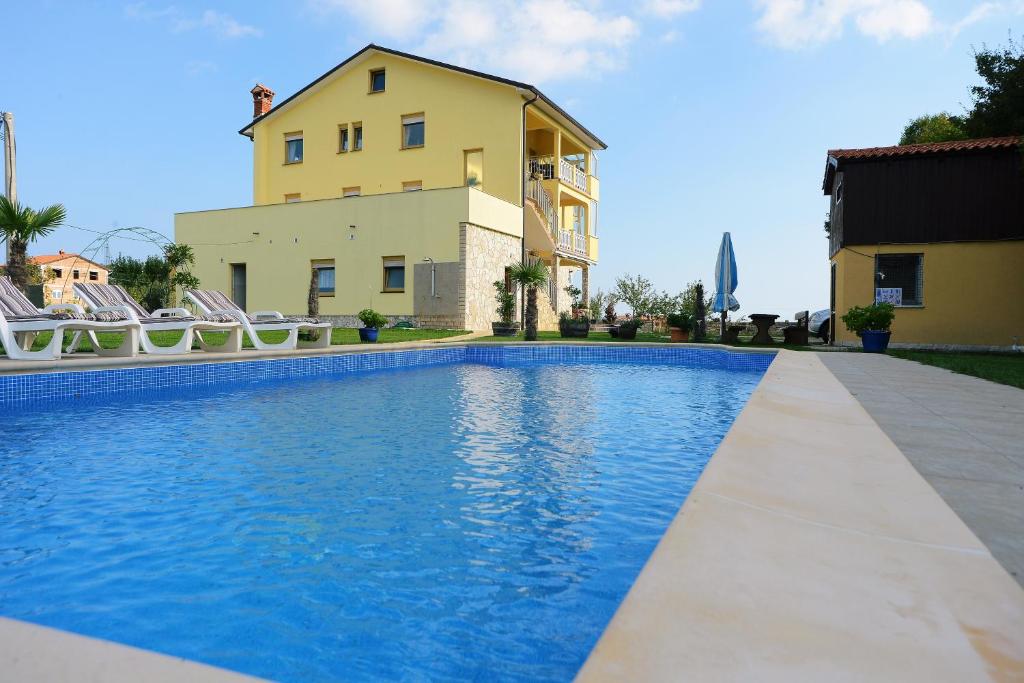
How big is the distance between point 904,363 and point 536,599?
975 cm

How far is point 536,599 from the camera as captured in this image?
2.38 meters

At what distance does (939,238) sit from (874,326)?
3.66 m

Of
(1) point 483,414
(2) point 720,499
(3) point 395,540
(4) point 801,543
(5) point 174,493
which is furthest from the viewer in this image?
(1) point 483,414

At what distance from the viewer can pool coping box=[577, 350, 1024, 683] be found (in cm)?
122

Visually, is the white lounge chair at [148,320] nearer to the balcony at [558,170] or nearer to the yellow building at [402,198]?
the yellow building at [402,198]

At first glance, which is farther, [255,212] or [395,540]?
[255,212]

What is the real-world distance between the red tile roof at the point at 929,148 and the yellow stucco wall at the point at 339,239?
33.9ft

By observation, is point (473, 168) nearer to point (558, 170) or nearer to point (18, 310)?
point (558, 170)

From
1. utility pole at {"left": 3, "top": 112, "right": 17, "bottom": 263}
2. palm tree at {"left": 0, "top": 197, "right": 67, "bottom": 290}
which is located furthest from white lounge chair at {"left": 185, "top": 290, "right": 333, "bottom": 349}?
utility pole at {"left": 3, "top": 112, "right": 17, "bottom": 263}

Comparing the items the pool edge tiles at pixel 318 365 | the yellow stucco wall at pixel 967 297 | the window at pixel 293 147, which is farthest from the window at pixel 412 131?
the yellow stucco wall at pixel 967 297

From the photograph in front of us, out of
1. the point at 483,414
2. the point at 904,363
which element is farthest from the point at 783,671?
the point at 904,363

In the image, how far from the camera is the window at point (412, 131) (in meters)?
23.2

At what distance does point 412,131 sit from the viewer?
2344 cm

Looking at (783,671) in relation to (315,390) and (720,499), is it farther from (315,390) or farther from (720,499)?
(315,390)
